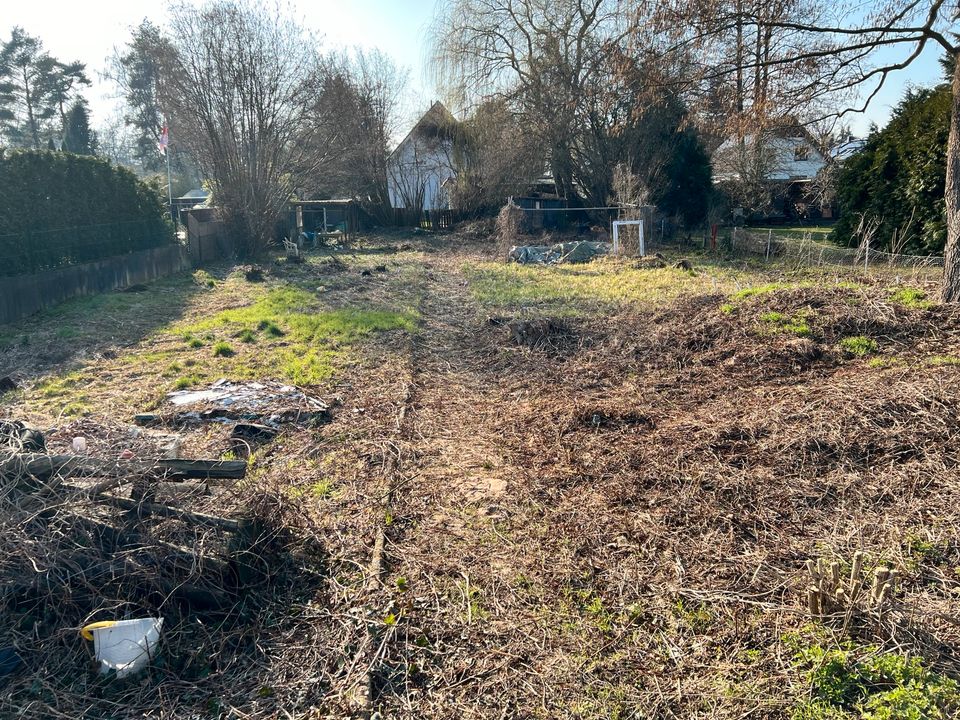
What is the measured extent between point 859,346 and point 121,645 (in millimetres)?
7097

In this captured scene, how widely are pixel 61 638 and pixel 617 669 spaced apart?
2.49 metres

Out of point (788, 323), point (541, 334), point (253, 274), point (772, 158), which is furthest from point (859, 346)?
point (772, 158)

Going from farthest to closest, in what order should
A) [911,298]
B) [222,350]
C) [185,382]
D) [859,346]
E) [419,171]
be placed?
[419,171]
[911,298]
[222,350]
[185,382]
[859,346]

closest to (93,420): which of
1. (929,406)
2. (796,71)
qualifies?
(929,406)

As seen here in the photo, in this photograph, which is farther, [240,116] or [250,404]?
[240,116]

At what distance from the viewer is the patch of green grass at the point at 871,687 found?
2607 mm

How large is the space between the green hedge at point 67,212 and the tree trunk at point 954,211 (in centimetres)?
1419

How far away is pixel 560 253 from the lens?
19.9 m

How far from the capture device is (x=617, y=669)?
302 centimetres

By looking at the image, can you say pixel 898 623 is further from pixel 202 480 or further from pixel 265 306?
pixel 265 306

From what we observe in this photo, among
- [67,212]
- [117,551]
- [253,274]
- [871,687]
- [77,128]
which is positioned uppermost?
[77,128]

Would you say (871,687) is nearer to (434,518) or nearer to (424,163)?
(434,518)

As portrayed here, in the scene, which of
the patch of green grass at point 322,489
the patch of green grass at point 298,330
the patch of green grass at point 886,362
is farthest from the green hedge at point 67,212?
the patch of green grass at point 886,362

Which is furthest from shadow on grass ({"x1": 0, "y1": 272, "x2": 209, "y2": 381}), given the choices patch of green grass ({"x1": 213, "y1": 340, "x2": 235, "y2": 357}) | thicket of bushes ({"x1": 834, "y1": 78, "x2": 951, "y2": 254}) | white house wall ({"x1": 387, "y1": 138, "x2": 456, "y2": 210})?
white house wall ({"x1": 387, "y1": 138, "x2": 456, "y2": 210})
